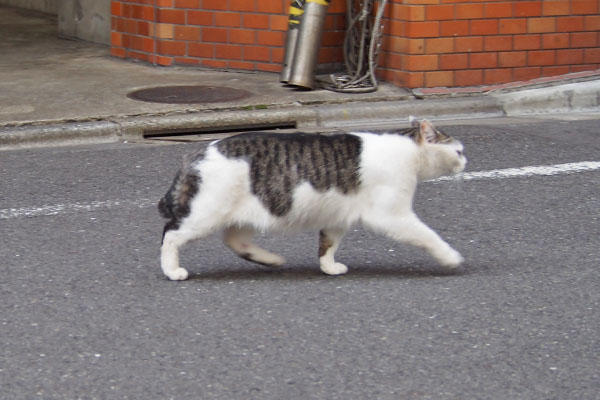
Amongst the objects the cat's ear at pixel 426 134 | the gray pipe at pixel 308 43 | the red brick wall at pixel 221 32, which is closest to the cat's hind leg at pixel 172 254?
the cat's ear at pixel 426 134

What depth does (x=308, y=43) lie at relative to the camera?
859 centimetres

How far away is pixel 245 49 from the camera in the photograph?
943 cm

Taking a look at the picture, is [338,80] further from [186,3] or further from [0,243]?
[0,243]

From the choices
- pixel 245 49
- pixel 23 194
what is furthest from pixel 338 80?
pixel 23 194

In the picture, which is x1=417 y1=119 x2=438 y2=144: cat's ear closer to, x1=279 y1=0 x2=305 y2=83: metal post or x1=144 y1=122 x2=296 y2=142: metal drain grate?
x1=144 y1=122 x2=296 y2=142: metal drain grate

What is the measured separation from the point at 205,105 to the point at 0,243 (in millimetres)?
3213

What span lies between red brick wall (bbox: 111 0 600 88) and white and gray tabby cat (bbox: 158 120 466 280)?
4.14 m

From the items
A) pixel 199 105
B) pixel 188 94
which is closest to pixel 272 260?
pixel 199 105

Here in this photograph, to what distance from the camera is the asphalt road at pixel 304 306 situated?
3.53 m

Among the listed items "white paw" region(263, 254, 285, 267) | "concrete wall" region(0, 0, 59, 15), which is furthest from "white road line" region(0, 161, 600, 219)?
"concrete wall" region(0, 0, 59, 15)

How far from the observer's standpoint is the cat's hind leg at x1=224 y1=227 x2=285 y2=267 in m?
4.65

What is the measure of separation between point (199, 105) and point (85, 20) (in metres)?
4.03

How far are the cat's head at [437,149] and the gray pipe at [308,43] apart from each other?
4082 millimetres

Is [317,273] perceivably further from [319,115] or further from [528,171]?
[319,115]
